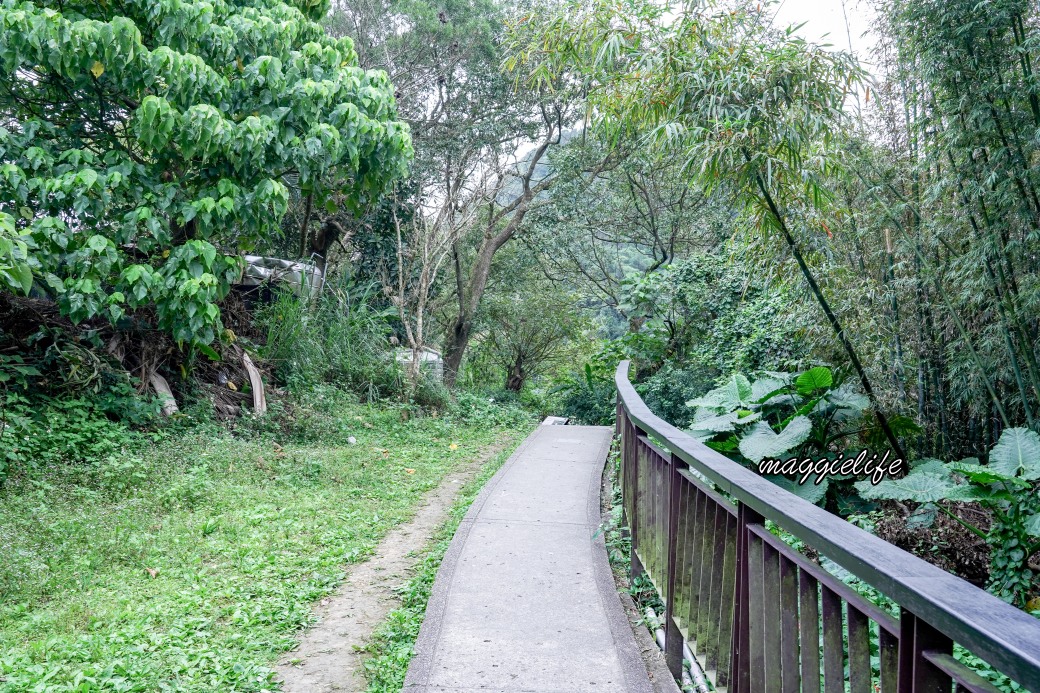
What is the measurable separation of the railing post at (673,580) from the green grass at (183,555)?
5.09ft

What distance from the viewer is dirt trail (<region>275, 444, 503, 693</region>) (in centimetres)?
305

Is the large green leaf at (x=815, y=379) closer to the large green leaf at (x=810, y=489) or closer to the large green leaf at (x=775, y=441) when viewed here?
the large green leaf at (x=775, y=441)

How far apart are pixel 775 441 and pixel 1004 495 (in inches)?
64.2

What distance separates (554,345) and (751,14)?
1196cm

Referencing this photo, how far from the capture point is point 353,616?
373 cm

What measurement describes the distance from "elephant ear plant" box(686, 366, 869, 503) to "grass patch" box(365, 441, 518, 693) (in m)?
2.26

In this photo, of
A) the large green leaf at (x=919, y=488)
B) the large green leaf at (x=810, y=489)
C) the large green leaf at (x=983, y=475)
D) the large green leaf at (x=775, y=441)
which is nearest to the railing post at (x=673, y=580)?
the large green leaf at (x=983, y=475)

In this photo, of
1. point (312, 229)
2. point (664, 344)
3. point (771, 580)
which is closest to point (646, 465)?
point (771, 580)

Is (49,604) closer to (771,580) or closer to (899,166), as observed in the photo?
(771,580)

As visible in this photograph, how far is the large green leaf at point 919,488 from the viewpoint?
414 cm

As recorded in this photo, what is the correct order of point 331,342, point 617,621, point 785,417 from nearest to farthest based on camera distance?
point 617,621, point 785,417, point 331,342

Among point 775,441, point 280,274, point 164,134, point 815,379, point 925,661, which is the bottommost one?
point 775,441

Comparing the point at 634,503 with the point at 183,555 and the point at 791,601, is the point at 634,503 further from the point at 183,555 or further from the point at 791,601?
the point at 183,555

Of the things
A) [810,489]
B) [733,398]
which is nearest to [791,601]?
[810,489]
